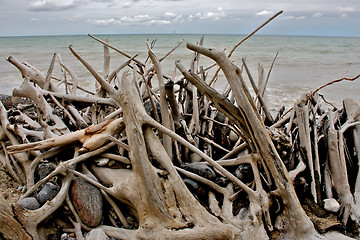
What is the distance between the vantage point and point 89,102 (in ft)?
10.3

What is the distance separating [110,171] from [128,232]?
58cm

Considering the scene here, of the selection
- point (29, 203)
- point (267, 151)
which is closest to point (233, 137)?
point (267, 151)

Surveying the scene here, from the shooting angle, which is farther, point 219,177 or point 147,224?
point 219,177

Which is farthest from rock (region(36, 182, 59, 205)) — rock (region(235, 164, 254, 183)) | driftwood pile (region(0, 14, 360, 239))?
rock (region(235, 164, 254, 183))

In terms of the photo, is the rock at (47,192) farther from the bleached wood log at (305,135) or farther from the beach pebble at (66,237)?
the bleached wood log at (305,135)

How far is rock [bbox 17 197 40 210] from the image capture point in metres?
2.09

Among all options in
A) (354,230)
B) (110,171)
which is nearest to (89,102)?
(110,171)

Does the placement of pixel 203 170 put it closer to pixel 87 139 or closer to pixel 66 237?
pixel 87 139

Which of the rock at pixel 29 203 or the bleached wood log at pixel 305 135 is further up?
the bleached wood log at pixel 305 135

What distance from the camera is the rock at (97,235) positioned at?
1951mm

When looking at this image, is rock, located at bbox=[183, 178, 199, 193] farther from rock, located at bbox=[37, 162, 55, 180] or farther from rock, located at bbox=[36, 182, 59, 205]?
rock, located at bbox=[37, 162, 55, 180]

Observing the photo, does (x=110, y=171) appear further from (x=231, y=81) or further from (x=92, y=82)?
(x=92, y=82)

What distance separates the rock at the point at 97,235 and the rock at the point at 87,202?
0.12 metres

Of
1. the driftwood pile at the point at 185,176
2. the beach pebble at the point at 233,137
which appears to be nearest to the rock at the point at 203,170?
the driftwood pile at the point at 185,176
